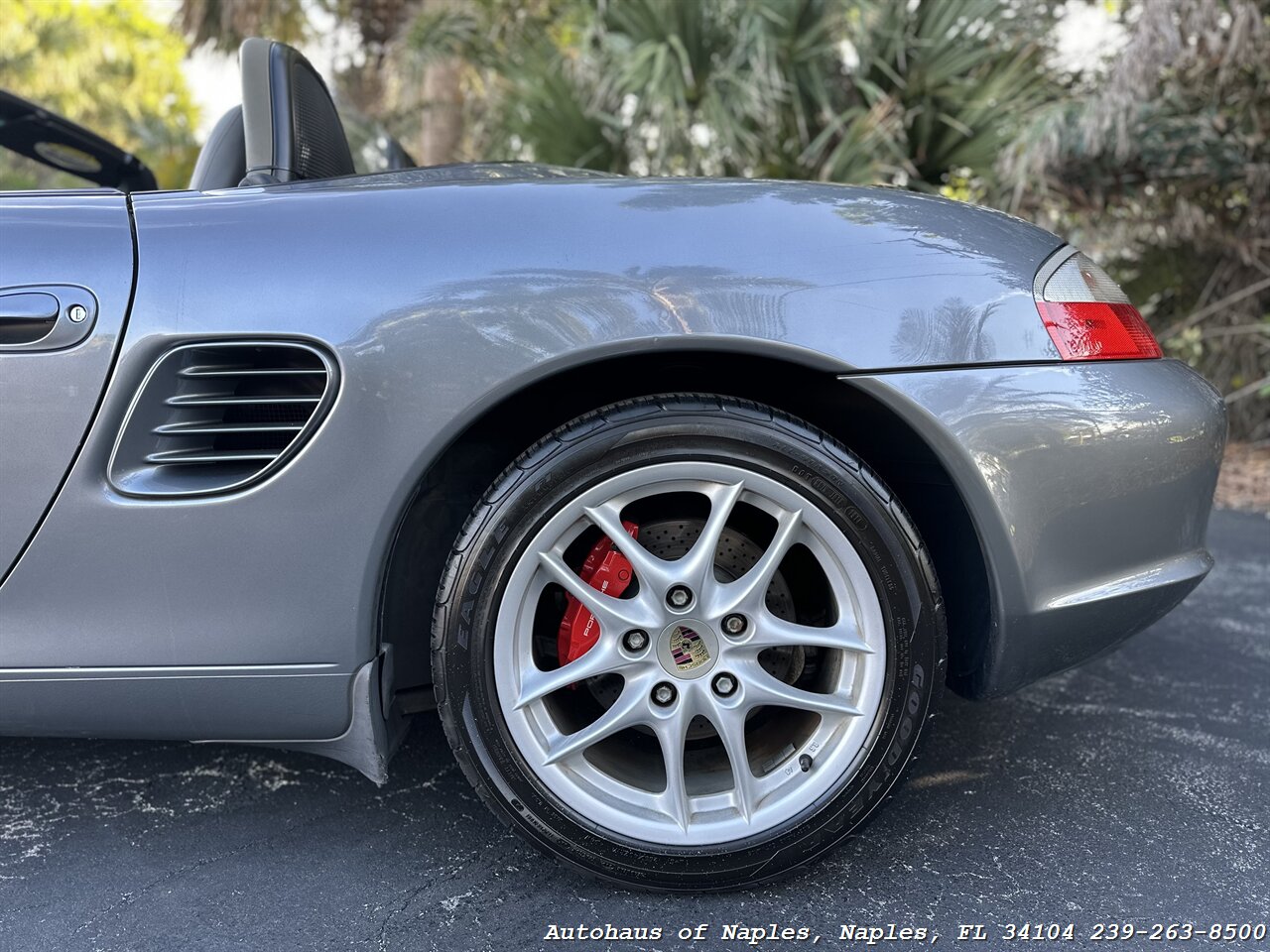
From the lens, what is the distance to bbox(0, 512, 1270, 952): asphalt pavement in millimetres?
1348

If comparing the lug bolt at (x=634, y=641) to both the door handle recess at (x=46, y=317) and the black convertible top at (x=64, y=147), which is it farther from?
the black convertible top at (x=64, y=147)

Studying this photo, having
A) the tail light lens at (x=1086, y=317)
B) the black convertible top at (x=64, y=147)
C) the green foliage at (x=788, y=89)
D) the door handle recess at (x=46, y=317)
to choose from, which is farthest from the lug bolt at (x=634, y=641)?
the green foliage at (x=788, y=89)

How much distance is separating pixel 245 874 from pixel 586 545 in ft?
2.46

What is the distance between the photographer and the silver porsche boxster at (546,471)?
1.32m

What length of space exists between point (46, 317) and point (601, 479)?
2.67 ft

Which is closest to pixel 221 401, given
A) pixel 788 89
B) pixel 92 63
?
pixel 788 89

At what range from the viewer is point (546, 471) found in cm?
135

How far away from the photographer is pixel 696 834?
54.6 inches

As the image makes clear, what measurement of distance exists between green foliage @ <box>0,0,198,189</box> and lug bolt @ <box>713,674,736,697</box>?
17.4 metres

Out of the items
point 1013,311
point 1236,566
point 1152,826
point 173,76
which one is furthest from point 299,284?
point 173,76

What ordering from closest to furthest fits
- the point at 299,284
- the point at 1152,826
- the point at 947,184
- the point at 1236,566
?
the point at 299,284 → the point at 1152,826 → the point at 1236,566 → the point at 947,184

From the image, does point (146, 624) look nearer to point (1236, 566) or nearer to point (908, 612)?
point (908, 612)

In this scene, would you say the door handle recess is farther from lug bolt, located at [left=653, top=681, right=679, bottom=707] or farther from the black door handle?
lug bolt, located at [left=653, top=681, right=679, bottom=707]

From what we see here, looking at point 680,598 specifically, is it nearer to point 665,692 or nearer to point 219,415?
point 665,692
